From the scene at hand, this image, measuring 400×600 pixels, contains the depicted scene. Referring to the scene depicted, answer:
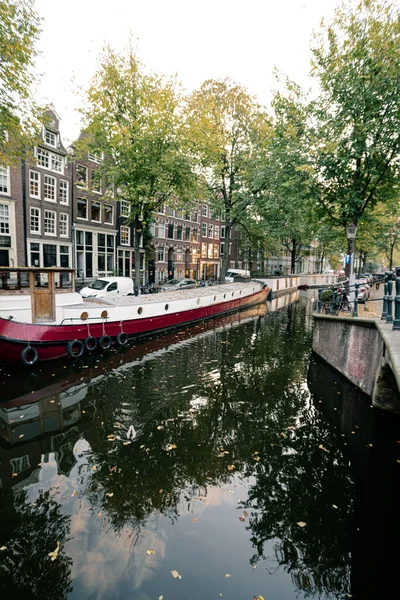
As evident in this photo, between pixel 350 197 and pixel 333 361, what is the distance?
8.01 meters

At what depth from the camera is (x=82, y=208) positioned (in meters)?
34.8

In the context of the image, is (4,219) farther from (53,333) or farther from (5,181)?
(53,333)

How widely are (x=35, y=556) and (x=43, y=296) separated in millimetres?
10363

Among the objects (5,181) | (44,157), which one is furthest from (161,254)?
(5,181)

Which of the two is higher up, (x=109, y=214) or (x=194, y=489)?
(x=109, y=214)

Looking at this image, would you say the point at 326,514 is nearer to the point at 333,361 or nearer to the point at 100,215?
the point at 333,361

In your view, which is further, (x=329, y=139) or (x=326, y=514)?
(x=329, y=139)

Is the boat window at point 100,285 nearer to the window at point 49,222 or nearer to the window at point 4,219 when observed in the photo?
the window at point 4,219

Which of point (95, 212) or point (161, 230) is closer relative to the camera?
point (95, 212)

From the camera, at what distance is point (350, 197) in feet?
49.9

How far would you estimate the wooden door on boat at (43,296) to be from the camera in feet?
42.3

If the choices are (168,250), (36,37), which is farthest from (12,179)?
(168,250)

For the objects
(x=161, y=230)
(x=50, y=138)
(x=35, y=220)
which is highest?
(x=50, y=138)

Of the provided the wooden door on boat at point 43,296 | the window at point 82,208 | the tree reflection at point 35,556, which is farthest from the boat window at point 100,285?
the tree reflection at point 35,556
